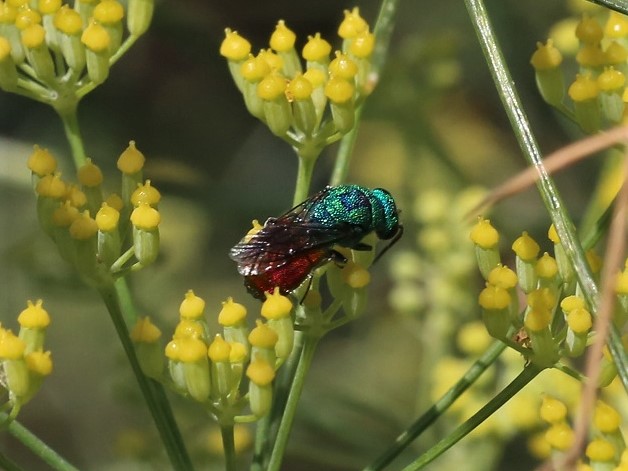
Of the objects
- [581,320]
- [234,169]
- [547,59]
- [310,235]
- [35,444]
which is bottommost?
[234,169]

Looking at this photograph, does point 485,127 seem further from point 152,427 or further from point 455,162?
point 152,427

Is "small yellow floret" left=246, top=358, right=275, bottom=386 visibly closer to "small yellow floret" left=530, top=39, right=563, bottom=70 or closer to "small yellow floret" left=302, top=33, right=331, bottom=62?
"small yellow floret" left=302, top=33, right=331, bottom=62

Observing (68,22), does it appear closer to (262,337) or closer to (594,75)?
(262,337)

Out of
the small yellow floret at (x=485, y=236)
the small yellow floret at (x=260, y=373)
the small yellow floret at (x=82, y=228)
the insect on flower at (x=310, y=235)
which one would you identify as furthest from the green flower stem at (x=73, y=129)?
the small yellow floret at (x=485, y=236)

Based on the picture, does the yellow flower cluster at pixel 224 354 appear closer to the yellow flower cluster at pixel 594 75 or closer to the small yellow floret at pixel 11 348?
the small yellow floret at pixel 11 348

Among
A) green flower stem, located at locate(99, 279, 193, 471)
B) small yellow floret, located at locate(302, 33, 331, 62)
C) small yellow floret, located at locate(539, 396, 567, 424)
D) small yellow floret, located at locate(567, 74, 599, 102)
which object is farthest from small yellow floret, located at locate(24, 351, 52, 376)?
small yellow floret, located at locate(567, 74, 599, 102)

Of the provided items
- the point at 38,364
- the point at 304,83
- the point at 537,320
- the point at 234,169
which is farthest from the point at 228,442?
the point at 234,169

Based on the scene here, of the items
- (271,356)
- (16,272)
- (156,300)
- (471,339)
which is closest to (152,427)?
(156,300)
